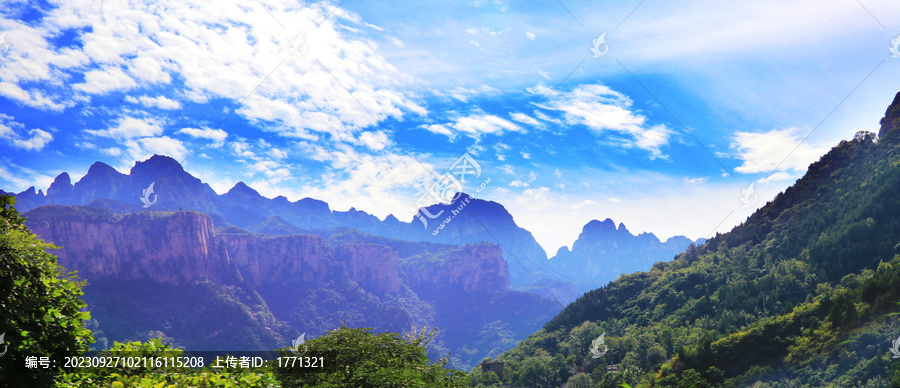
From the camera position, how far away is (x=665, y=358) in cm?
5312

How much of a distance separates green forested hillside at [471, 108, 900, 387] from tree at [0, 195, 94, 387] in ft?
116

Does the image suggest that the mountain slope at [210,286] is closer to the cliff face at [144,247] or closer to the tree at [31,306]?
the cliff face at [144,247]

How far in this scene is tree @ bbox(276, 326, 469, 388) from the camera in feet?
31.5

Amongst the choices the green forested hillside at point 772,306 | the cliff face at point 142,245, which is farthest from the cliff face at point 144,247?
the green forested hillside at point 772,306

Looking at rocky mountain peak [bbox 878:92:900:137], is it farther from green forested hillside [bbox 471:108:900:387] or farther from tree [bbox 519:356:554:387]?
tree [bbox 519:356:554:387]

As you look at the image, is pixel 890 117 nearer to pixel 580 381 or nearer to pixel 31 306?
pixel 580 381

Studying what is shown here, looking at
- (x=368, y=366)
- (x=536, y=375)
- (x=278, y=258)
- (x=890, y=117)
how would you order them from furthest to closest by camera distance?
1. (x=278, y=258)
2. (x=890, y=117)
3. (x=536, y=375)
4. (x=368, y=366)

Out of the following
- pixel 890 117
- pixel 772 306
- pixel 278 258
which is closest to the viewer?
pixel 772 306

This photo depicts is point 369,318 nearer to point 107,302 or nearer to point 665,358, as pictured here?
point 107,302

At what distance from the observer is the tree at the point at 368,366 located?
9.59 m

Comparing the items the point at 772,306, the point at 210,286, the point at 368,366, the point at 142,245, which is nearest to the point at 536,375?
the point at 772,306

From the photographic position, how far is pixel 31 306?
5777 millimetres

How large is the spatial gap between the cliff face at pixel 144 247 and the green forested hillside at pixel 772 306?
4112 inches

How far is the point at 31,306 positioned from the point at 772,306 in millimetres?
63125
